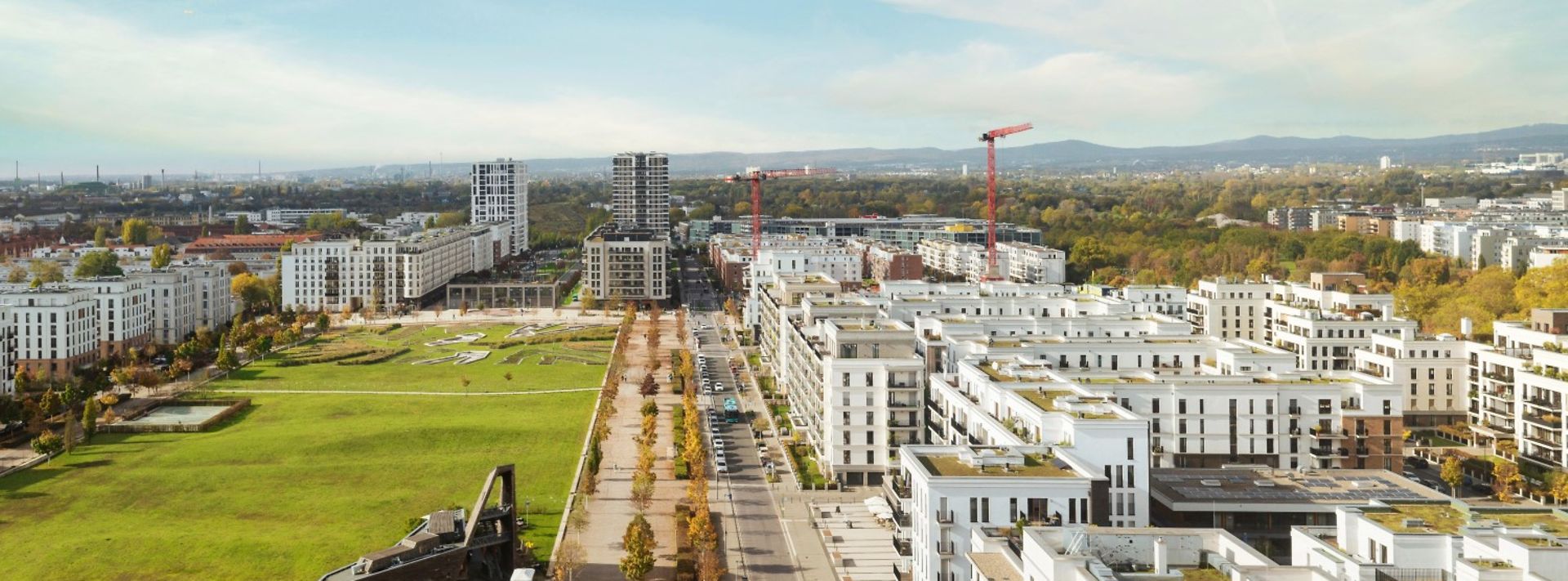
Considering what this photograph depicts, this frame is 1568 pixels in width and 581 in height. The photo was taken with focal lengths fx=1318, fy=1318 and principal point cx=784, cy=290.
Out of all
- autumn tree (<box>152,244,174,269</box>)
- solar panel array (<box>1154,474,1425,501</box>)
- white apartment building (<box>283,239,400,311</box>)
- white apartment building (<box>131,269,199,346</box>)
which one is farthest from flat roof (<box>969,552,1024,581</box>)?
autumn tree (<box>152,244,174,269</box>)

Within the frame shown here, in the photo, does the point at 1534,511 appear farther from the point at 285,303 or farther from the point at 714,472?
the point at 285,303

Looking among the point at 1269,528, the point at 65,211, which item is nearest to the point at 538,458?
the point at 1269,528

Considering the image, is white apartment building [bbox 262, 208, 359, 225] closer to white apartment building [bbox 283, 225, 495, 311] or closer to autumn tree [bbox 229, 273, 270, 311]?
white apartment building [bbox 283, 225, 495, 311]

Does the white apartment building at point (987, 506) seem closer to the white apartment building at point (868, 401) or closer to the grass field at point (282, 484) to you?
the grass field at point (282, 484)

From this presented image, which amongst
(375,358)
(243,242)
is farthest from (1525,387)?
(243,242)

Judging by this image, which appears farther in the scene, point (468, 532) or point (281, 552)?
point (281, 552)

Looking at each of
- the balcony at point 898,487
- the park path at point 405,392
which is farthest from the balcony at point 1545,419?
the park path at point 405,392

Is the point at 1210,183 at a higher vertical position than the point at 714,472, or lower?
higher
